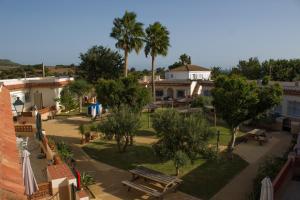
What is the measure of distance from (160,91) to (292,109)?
2307cm

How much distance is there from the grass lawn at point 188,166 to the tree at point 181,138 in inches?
56.4

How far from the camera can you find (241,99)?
16.5 m

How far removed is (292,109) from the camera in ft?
92.5

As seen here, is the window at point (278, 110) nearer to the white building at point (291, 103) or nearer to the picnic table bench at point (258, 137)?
the white building at point (291, 103)

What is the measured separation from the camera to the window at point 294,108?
1090 inches

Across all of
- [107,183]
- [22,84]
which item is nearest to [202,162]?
[107,183]

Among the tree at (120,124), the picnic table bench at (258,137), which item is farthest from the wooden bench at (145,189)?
the picnic table bench at (258,137)

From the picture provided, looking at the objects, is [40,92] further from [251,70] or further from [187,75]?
[251,70]

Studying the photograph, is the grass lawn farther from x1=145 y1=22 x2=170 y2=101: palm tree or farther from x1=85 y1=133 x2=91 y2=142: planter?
x1=145 y1=22 x2=170 y2=101: palm tree

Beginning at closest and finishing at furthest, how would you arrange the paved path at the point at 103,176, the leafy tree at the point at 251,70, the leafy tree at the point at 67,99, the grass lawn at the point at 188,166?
1. the paved path at the point at 103,176
2. the grass lawn at the point at 188,166
3. the leafy tree at the point at 67,99
4. the leafy tree at the point at 251,70

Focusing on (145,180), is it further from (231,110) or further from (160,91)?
(160,91)

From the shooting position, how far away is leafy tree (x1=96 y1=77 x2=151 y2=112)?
2358cm

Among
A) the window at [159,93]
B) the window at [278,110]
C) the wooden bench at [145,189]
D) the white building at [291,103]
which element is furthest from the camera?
the window at [159,93]

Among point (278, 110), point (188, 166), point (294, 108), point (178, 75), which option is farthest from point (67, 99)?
point (178, 75)
